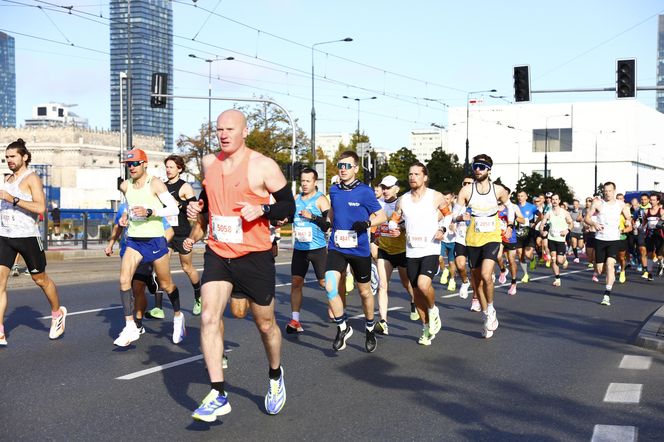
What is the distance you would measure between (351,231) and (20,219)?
3329 millimetres

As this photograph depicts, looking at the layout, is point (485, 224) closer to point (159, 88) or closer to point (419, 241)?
point (419, 241)

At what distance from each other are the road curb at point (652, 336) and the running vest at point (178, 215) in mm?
5254

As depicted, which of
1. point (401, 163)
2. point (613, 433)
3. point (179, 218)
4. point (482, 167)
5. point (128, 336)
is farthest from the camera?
point (401, 163)

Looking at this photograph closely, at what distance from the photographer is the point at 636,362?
8.30 m

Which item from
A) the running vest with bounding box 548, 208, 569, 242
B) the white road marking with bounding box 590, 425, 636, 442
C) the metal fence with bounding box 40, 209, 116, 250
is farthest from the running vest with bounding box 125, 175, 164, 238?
the metal fence with bounding box 40, 209, 116, 250

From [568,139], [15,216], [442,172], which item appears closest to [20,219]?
[15,216]

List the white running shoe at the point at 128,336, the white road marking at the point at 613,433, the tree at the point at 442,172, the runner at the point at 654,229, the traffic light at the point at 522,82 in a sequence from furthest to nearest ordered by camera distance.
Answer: the tree at the point at 442,172
the traffic light at the point at 522,82
the runner at the point at 654,229
the white running shoe at the point at 128,336
the white road marking at the point at 613,433

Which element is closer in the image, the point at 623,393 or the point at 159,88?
the point at 623,393

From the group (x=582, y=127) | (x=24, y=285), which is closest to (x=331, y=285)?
(x=24, y=285)

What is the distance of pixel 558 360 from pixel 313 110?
118ft

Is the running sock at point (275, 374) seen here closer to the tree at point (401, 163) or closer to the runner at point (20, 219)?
the runner at point (20, 219)

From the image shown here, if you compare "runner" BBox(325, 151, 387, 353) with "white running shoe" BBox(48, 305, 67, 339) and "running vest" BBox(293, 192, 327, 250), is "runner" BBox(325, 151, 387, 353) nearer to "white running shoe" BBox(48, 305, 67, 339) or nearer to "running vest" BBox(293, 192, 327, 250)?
"running vest" BBox(293, 192, 327, 250)

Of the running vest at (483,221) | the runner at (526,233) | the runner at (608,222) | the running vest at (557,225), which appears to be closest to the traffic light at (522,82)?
the runner at (526,233)

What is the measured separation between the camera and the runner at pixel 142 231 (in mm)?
8586
